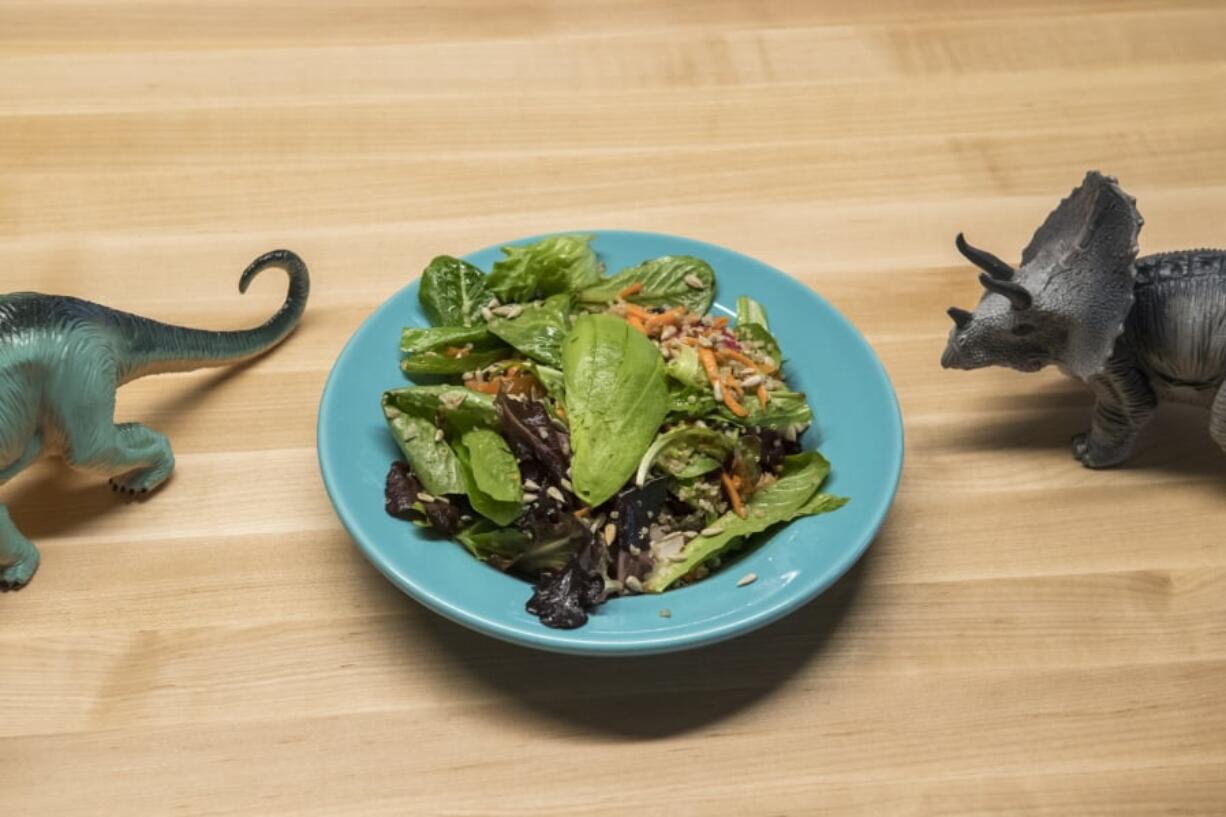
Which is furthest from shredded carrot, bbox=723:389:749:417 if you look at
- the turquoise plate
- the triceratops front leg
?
the triceratops front leg

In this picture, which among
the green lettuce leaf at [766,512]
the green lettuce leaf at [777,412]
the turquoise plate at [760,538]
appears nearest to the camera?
the turquoise plate at [760,538]

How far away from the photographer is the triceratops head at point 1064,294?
1543 millimetres

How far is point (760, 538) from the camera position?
1508mm

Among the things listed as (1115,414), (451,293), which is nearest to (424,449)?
(451,293)

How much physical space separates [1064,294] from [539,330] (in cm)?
72

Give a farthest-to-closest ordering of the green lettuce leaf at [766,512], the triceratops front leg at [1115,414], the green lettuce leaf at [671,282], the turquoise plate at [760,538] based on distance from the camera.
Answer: the green lettuce leaf at [671,282] → the triceratops front leg at [1115,414] → the green lettuce leaf at [766,512] → the turquoise plate at [760,538]

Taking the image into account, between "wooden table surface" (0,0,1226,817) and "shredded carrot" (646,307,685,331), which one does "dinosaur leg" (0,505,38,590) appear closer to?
"wooden table surface" (0,0,1226,817)

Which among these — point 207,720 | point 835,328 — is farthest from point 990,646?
point 207,720

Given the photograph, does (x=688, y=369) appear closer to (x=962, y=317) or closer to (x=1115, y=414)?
(x=962, y=317)

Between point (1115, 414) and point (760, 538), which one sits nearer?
point (760, 538)

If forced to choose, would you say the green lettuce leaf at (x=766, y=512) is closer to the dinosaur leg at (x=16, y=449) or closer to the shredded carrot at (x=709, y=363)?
the shredded carrot at (x=709, y=363)

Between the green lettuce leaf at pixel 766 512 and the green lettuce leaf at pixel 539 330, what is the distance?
318 millimetres

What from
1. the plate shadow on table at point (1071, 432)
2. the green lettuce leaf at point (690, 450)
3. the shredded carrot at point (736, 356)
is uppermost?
the shredded carrot at point (736, 356)

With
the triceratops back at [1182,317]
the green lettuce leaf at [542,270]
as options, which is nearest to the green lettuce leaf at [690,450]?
the green lettuce leaf at [542,270]
